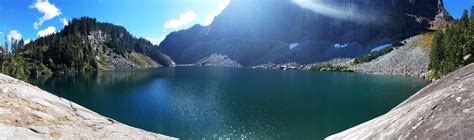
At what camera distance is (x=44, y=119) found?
11148mm

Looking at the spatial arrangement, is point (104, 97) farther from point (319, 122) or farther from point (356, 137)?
point (356, 137)

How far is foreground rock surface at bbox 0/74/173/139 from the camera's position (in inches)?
381

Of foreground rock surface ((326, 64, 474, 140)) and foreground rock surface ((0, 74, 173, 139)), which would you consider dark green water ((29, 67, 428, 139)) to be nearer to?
foreground rock surface ((326, 64, 474, 140))

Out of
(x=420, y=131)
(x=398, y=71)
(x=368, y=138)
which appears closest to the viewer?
(x=420, y=131)

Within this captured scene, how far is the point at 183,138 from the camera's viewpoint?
42250mm

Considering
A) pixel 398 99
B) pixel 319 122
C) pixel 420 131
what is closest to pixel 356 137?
pixel 420 131

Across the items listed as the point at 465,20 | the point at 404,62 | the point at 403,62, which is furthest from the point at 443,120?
the point at 403,62

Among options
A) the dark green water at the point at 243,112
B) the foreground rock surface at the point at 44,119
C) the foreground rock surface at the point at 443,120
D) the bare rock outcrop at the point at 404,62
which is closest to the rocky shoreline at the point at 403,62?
the bare rock outcrop at the point at 404,62

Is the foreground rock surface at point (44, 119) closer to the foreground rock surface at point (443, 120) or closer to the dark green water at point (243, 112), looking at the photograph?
→ the foreground rock surface at point (443, 120)

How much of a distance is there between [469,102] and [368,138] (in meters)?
5.33

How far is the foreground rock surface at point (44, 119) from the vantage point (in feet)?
31.7

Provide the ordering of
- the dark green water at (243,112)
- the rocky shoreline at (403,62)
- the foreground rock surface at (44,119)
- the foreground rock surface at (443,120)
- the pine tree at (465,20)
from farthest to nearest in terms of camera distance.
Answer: the rocky shoreline at (403,62) → the pine tree at (465,20) → the dark green water at (243,112) → the foreground rock surface at (44,119) → the foreground rock surface at (443,120)

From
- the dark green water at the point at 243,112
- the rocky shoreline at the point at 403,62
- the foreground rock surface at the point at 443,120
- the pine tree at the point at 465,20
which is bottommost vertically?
the dark green water at the point at 243,112

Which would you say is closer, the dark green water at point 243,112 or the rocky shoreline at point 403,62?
the dark green water at point 243,112
